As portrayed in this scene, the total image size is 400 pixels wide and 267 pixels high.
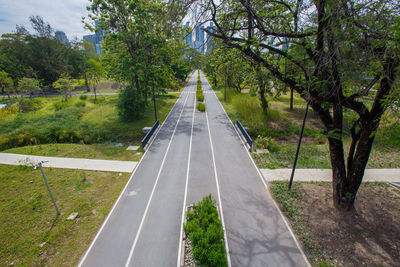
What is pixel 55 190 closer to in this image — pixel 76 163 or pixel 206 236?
pixel 76 163

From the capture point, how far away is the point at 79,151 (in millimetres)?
13805

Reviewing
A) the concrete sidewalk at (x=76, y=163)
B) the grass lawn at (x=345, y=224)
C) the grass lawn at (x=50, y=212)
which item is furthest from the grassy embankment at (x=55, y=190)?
the grass lawn at (x=345, y=224)

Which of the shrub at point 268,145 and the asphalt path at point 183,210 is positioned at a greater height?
the shrub at point 268,145

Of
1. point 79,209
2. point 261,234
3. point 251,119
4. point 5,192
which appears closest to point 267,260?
point 261,234

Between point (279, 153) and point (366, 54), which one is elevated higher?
point (366, 54)

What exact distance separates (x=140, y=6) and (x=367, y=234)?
2183 centimetres

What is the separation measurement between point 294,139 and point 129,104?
16664 millimetres

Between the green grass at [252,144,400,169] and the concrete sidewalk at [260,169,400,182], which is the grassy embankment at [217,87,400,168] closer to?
the green grass at [252,144,400,169]

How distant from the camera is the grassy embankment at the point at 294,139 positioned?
1129 cm

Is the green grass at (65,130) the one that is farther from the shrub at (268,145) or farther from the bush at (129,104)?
the shrub at (268,145)

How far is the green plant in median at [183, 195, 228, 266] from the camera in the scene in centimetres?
540

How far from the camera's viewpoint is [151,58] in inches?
795

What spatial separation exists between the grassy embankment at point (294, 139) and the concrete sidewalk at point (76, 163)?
866cm

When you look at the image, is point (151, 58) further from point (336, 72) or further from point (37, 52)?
point (37, 52)
